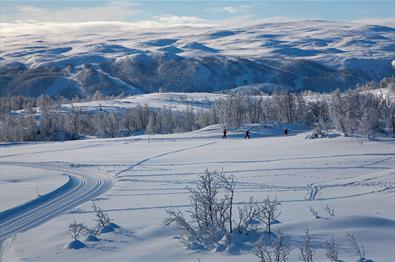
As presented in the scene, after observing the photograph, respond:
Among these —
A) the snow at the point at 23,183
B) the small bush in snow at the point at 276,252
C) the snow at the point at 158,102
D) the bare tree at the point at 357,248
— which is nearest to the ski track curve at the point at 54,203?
the snow at the point at 23,183

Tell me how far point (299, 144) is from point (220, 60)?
151 metres

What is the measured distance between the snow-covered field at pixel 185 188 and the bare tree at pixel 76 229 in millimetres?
275

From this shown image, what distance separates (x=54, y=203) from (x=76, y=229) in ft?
21.9

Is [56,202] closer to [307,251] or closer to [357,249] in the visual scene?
[357,249]

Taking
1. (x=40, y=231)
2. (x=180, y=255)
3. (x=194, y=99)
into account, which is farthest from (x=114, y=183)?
(x=194, y=99)

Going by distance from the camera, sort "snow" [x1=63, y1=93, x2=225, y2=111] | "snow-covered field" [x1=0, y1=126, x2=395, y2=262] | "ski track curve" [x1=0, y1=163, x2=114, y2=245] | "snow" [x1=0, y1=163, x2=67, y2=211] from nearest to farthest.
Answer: "snow-covered field" [x1=0, y1=126, x2=395, y2=262]
"ski track curve" [x1=0, y1=163, x2=114, y2=245]
"snow" [x1=0, y1=163, x2=67, y2=211]
"snow" [x1=63, y1=93, x2=225, y2=111]

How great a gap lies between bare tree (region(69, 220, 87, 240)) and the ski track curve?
2.19 metres

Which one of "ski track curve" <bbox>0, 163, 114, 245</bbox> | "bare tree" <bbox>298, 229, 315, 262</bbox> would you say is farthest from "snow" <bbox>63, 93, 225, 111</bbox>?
"bare tree" <bbox>298, 229, 315, 262</bbox>

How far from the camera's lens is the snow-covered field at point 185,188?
14.5m

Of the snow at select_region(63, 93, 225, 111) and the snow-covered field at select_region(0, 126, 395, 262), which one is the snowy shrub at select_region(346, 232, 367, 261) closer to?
the snow-covered field at select_region(0, 126, 395, 262)

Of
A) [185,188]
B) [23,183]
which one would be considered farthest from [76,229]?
[23,183]

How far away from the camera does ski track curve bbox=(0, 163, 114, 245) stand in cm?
1853

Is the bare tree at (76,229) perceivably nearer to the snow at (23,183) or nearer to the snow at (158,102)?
the snow at (23,183)

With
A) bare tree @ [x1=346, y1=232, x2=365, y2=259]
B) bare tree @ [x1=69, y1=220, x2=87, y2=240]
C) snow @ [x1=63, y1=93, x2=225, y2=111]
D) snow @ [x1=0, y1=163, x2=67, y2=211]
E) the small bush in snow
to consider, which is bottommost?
snow @ [x1=63, y1=93, x2=225, y2=111]
